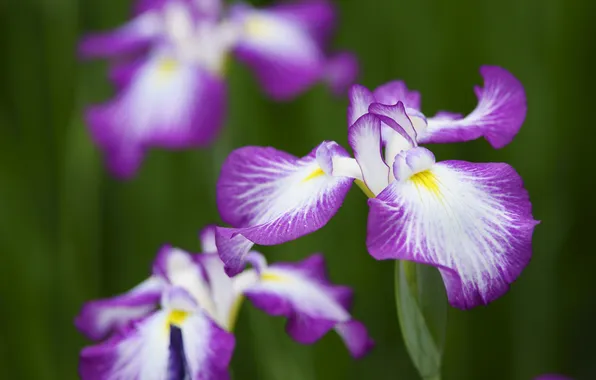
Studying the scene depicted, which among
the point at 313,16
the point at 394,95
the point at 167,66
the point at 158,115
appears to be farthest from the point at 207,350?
the point at 313,16

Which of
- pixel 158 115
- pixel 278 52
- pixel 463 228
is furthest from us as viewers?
pixel 278 52

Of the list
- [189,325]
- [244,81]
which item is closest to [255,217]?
[189,325]

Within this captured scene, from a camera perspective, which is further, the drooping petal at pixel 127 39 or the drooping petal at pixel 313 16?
the drooping petal at pixel 313 16

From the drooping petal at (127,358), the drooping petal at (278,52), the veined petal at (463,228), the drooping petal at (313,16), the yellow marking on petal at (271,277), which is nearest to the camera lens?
the veined petal at (463,228)

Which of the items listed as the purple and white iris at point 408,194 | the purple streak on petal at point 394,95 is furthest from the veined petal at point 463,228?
the purple streak on petal at point 394,95

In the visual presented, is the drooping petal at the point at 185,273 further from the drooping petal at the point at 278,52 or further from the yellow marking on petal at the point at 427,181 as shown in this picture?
the drooping petal at the point at 278,52

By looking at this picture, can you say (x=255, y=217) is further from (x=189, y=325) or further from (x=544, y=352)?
(x=544, y=352)

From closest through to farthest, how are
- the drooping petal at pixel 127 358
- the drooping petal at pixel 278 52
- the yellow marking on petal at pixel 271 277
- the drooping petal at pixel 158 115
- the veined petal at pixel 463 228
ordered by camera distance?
1. the veined petal at pixel 463 228
2. the drooping petal at pixel 127 358
3. the yellow marking on petal at pixel 271 277
4. the drooping petal at pixel 158 115
5. the drooping petal at pixel 278 52

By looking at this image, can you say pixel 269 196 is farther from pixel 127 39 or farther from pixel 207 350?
pixel 127 39
